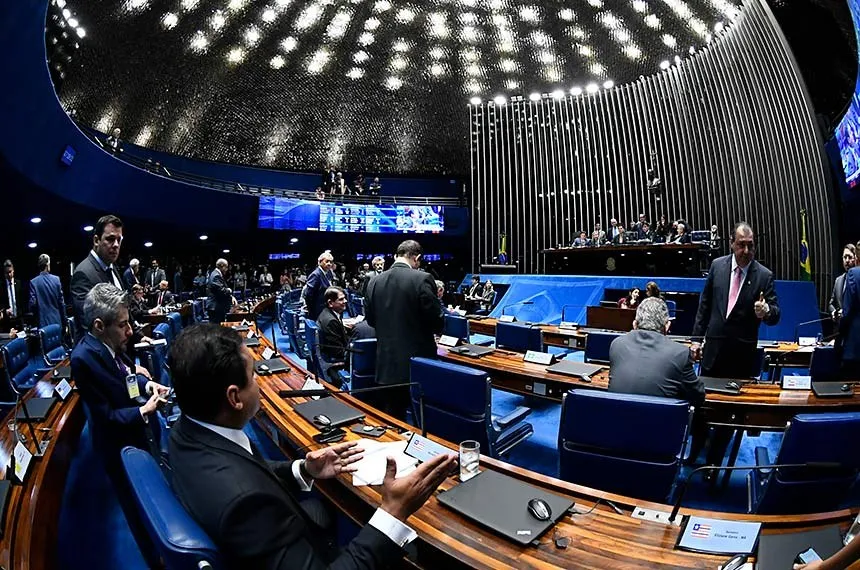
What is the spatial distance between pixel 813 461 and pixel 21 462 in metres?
2.81

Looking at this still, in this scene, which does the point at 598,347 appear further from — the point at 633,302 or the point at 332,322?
the point at 633,302

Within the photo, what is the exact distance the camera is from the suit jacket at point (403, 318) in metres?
3.01

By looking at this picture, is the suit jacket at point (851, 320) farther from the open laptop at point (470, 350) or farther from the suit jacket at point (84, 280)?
the suit jacket at point (84, 280)

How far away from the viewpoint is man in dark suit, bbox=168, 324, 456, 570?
0.93 m

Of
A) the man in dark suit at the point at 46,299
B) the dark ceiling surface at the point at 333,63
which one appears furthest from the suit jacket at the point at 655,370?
the dark ceiling surface at the point at 333,63

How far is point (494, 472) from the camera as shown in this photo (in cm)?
152

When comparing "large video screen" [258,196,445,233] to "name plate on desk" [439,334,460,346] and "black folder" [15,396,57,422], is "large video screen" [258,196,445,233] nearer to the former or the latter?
"name plate on desk" [439,334,460,346]

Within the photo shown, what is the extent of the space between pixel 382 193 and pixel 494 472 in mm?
20597

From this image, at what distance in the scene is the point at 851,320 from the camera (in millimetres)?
3316

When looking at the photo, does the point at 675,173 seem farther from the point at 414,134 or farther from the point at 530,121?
the point at 414,134

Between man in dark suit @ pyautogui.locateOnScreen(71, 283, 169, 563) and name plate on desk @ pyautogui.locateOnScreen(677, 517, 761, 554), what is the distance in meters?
1.98

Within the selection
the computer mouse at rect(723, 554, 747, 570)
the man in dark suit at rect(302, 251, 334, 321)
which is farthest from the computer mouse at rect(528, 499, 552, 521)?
the man in dark suit at rect(302, 251, 334, 321)

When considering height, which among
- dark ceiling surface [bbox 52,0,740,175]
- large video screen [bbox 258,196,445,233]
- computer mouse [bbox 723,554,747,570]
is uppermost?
dark ceiling surface [bbox 52,0,740,175]

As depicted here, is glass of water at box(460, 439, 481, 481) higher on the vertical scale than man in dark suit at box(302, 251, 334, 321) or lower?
lower
